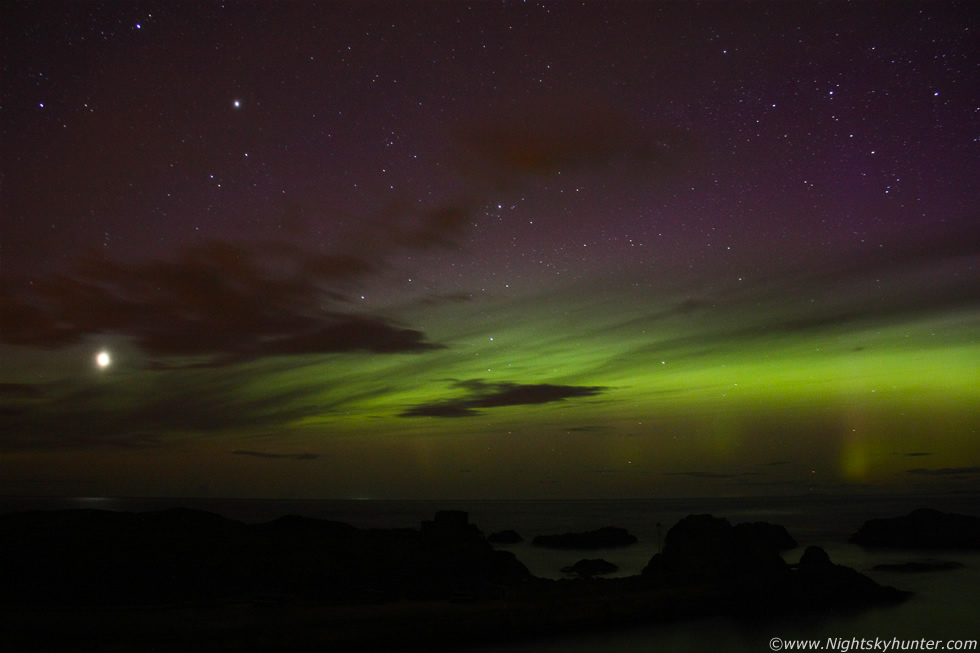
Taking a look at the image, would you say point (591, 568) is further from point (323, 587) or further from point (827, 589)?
point (323, 587)

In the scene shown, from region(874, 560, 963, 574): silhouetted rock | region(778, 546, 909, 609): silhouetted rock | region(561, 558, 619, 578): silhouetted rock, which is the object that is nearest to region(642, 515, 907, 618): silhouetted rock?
region(778, 546, 909, 609): silhouetted rock

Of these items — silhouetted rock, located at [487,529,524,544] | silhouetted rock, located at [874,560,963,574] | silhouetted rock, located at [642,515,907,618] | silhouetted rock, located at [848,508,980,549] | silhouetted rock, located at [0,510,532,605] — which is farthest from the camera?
silhouetted rock, located at [487,529,524,544]

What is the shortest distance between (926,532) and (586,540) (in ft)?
120

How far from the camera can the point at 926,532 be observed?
69.1 meters

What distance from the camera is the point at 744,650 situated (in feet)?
95.7

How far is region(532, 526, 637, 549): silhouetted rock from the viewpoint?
7938 cm

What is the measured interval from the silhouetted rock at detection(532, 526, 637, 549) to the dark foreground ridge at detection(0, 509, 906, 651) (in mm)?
41522

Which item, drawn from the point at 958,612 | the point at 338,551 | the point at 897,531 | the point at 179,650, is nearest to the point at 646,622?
the point at 338,551

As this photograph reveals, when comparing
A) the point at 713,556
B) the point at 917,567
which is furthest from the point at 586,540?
the point at 713,556

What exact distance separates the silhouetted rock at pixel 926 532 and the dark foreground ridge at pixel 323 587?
34.7 metres

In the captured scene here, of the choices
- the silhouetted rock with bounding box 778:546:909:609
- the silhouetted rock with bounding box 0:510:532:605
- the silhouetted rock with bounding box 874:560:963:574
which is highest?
the silhouetted rock with bounding box 0:510:532:605

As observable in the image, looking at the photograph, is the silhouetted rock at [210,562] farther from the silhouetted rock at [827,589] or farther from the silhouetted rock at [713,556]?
the silhouetted rock at [827,589]

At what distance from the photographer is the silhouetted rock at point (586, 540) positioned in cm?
7938

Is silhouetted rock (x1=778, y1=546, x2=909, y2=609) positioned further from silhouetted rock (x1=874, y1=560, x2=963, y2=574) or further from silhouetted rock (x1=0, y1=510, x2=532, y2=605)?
silhouetted rock (x1=874, y1=560, x2=963, y2=574)
